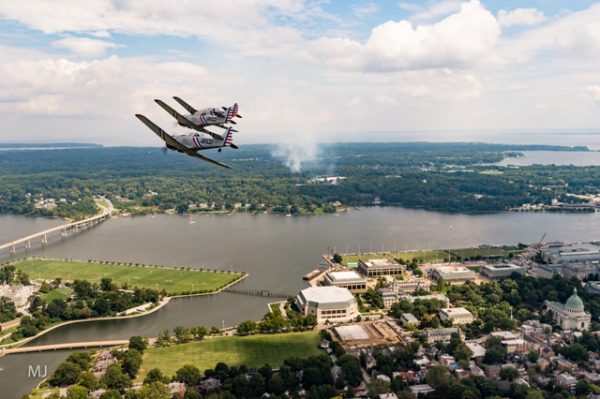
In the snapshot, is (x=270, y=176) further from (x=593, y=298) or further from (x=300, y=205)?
(x=593, y=298)

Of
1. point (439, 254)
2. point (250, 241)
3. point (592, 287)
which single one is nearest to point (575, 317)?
point (592, 287)

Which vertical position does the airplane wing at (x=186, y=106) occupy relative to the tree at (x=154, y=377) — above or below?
above

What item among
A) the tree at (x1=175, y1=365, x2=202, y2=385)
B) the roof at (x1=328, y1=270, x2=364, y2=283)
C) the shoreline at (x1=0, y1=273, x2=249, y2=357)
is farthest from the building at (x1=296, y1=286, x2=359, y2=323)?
the tree at (x1=175, y1=365, x2=202, y2=385)

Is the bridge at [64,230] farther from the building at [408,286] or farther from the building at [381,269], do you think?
the building at [408,286]

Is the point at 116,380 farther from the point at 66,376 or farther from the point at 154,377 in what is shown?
the point at 66,376

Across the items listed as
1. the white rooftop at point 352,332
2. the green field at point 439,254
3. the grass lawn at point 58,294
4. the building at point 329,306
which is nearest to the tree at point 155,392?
the white rooftop at point 352,332

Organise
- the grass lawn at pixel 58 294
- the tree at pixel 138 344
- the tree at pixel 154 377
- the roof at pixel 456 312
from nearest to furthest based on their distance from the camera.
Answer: the tree at pixel 154 377 < the tree at pixel 138 344 < the roof at pixel 456 312 < the grass lawn at pixel 58 294
